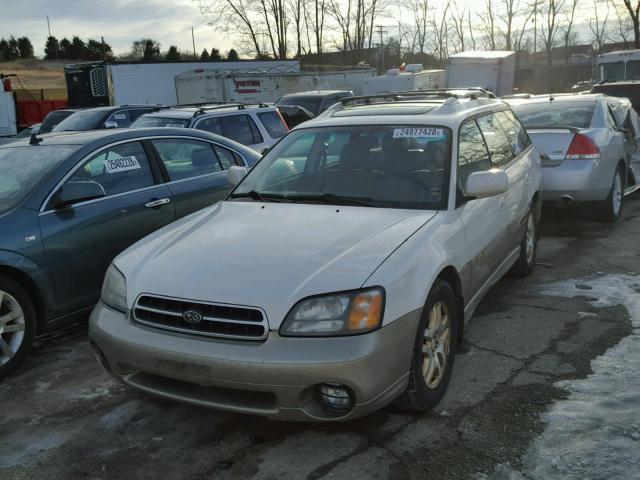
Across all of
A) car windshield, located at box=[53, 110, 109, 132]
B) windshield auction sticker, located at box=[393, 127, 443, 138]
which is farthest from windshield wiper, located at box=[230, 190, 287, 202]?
car windshield, located at box=[53, 110, 109, 132]

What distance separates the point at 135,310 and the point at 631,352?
3.09m

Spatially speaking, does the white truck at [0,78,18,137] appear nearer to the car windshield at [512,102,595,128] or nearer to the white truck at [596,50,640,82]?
the car windshield at [512,102,595,128]

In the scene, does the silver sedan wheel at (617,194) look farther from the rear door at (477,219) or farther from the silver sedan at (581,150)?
the rear door at (477,219)

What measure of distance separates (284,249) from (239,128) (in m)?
6.74

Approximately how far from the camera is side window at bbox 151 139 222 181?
5492 mm

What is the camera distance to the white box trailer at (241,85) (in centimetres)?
2033

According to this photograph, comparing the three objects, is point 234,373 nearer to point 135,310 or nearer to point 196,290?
point 196,290

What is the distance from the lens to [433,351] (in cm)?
338

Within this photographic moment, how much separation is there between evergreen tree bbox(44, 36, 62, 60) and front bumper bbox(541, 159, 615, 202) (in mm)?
77401

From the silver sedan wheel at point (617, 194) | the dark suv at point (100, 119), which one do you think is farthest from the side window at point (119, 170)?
the dark suv at point (100, 119)

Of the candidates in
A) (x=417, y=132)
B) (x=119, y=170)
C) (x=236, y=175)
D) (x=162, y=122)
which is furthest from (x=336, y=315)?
(x=162, y=122)

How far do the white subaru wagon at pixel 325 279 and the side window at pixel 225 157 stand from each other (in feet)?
5.51

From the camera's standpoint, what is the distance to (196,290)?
2988mm

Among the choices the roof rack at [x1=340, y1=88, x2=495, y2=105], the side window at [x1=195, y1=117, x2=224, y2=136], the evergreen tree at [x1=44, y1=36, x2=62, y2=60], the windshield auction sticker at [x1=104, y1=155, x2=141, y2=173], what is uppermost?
the evergreen tree at [x1=44, y1=36, x2=62, y2=60]
